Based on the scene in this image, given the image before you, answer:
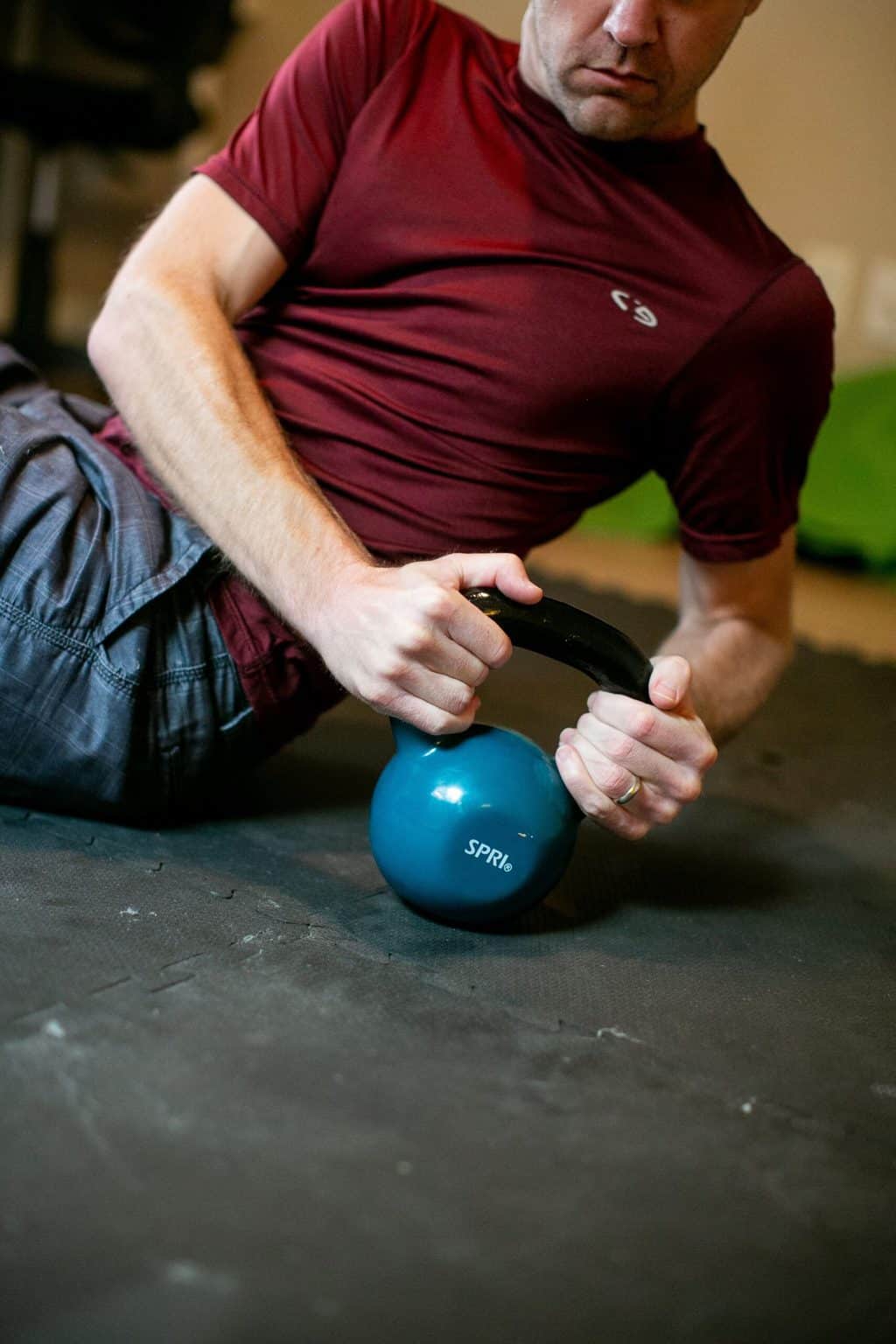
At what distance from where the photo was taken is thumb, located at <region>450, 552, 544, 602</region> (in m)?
1.13

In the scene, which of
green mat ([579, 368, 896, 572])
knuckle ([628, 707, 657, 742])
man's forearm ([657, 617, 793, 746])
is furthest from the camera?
green mat ([579, 368, 896, 572])

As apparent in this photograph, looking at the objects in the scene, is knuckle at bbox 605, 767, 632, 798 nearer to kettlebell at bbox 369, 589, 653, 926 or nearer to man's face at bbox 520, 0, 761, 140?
kettlebell at bbox 369, 589, 653, 926

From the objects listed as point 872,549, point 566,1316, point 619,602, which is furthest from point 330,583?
point 872,549

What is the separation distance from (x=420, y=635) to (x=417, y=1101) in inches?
14.2

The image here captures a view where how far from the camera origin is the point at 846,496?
3.91 m

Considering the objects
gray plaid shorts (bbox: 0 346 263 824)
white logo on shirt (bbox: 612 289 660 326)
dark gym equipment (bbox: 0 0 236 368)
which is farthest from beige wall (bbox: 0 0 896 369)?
gray plaid shorts (bbox: 0 346 263 824)

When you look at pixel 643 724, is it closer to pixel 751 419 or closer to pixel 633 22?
pixel 751 419

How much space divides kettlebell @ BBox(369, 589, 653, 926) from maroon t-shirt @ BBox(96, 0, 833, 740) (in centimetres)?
24

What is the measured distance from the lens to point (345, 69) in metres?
1.42

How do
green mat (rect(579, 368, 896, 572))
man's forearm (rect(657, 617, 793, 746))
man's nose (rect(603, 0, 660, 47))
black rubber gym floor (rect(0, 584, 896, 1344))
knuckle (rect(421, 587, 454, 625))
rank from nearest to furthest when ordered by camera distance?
black rubber gym floor (rect(0, 584, 896, 1344)) → knuckle (rect(421, 587, 454, 625)) → man's nose (rect(603, 0, 660, 47)) → man's forearm (rect(657, 617, 793, 746)) → green mat (rect(579, 368, 896, 572))

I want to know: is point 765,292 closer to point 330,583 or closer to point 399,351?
point 399,351

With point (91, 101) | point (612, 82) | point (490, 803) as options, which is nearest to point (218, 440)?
point (490, 803)

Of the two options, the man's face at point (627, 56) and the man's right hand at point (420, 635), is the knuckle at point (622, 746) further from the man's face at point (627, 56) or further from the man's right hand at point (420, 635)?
the man's face at point (627, 56)

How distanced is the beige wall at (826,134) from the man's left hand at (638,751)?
11.1 feet
